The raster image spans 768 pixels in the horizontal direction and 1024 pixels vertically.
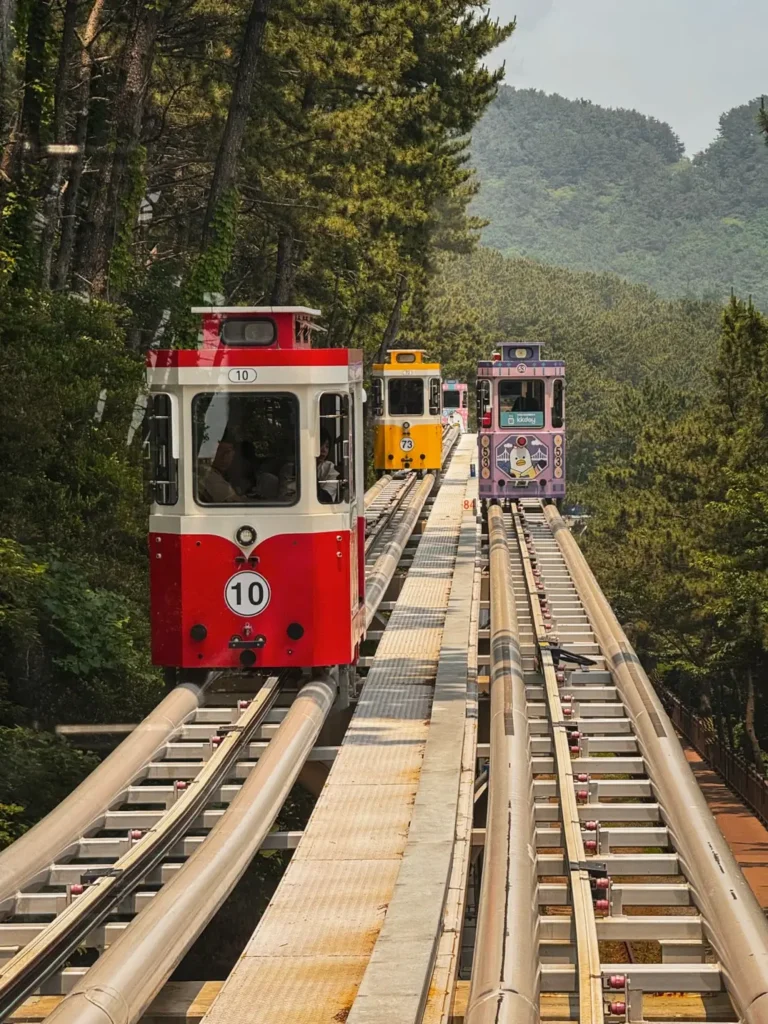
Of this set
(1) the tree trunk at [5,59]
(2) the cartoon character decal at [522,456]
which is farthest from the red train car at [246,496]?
(2) the cartoon character decal at [522,456]

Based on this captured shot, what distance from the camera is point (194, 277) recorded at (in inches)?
1096

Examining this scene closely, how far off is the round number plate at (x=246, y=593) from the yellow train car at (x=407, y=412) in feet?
80.3

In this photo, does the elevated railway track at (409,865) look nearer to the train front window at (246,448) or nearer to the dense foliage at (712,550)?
the train front window at (246,448)

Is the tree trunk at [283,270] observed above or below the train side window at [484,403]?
above

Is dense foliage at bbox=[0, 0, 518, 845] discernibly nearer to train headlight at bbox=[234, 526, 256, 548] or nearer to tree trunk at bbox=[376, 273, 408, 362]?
tree trunk at bbox=[376, 273, 408, 362]

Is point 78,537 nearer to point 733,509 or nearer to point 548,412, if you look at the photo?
point 548,412

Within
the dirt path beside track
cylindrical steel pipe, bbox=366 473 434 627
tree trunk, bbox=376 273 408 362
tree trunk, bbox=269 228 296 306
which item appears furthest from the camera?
tree trunk, bbox=376 273 408 362

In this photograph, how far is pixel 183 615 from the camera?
1248 cm

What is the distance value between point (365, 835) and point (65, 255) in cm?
1647

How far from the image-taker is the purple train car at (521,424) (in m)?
29.4

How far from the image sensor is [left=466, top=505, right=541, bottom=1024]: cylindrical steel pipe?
712 centimetres

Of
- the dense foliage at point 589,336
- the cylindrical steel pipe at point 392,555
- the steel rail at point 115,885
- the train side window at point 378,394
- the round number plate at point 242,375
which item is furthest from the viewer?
the dense foliage at point 589,336

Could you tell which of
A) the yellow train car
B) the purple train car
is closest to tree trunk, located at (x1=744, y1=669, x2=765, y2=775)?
the yellow train car

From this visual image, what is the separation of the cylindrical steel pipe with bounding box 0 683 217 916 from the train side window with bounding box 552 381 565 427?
1748cm
